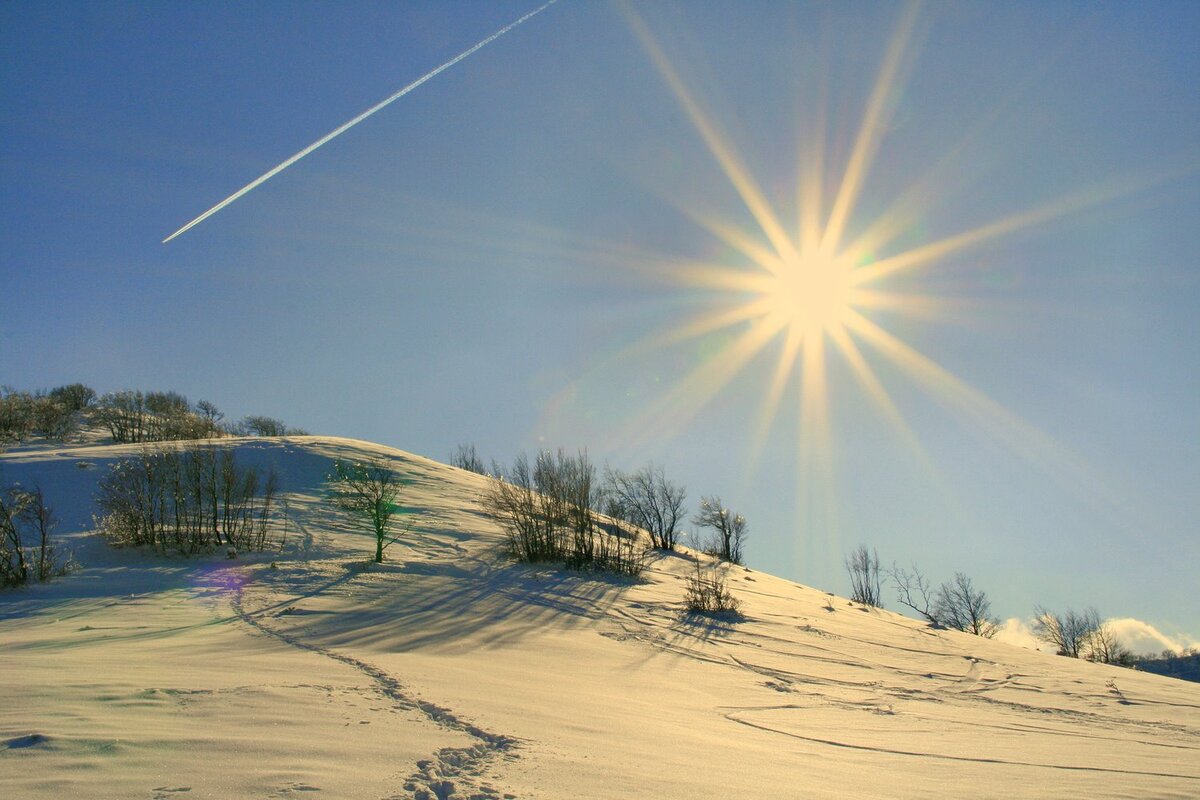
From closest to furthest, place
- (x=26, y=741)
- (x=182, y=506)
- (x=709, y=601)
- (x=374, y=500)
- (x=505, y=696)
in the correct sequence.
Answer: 1. (x=26, y=741)
2. (x=505, y=696)
3. (x=709, y=601)
4. (x=182, y=506)
5. (x=374, y=500)

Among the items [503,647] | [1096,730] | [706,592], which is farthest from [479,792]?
[706,592]

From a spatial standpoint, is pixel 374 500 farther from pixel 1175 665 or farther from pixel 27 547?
pixel 1175 665

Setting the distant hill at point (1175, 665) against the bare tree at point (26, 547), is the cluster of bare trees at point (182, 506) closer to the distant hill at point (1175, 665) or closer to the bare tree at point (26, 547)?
the bare tree at point (26, 547)

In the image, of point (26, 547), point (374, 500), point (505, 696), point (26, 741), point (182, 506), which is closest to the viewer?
point (26, 741)

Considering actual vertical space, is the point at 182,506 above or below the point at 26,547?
above

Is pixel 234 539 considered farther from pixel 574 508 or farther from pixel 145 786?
pixel 145 786

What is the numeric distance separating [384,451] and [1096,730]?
35.0 meters

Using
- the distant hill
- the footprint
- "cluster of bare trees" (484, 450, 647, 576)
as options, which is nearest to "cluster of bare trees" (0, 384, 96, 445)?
"cluster of bare trees" (484, 450, 647, 576)

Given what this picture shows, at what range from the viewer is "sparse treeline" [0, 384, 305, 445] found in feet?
120

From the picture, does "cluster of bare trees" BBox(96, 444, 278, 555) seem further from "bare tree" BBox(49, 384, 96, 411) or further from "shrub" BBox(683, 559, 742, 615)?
"bare tree" BBox(49, 384, 96, 411)

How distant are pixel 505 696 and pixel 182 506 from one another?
19.2 m

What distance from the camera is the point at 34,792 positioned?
3.25 meters

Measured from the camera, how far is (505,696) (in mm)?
7137

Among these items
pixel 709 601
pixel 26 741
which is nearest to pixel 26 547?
pixel 26 741
